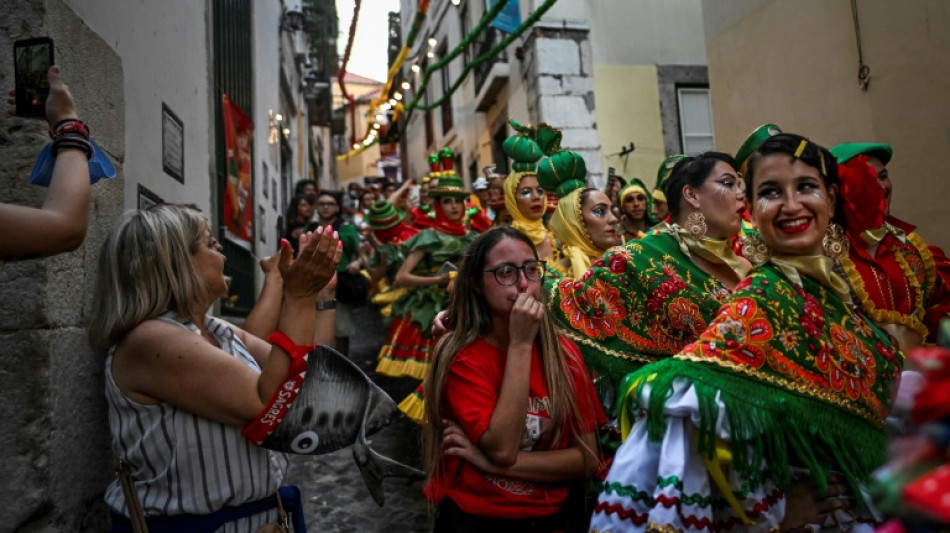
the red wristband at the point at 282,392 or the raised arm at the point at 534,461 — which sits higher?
the red wristband at the point at 282,392

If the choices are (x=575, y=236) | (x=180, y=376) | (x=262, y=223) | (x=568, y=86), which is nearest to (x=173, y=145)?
(x=575, y=236)

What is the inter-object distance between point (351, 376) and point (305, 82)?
67.4 ft

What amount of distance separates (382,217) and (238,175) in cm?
157

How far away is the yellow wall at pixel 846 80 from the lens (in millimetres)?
4957

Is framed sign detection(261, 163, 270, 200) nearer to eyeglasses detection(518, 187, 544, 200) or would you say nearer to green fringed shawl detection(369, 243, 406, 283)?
green fringed shawl detection(369, 243, 406, 283)

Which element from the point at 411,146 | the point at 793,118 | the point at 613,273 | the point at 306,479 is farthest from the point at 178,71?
the point at 411,146

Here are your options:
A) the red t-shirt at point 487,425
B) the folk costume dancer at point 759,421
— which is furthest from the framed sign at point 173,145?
the folk costume dancer at point 759,421

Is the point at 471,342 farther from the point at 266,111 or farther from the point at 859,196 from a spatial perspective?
the point at 266,111

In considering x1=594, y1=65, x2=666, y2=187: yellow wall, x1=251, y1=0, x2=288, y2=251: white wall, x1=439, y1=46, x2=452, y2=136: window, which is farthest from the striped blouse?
x1=439, y1=46, x2=452, y2=136: window

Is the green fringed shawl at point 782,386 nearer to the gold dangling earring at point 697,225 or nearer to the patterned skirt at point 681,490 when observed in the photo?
the patterned skirt at point 681,490

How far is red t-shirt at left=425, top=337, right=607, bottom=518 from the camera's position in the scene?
219cm

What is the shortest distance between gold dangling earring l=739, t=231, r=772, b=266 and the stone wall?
90.3 inches

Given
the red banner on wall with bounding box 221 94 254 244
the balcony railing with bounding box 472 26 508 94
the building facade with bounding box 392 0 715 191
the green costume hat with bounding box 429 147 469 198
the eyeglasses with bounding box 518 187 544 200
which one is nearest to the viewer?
the eyeglasses with bounding box 518 187 544 200

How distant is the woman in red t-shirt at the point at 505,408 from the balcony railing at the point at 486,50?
11.3 meters
